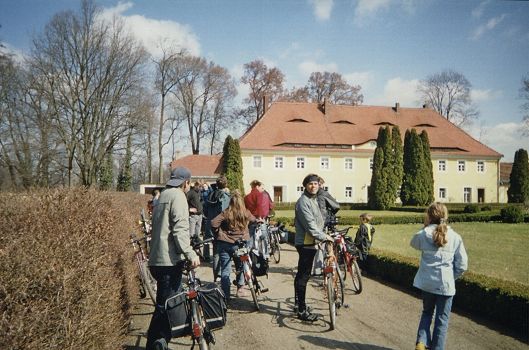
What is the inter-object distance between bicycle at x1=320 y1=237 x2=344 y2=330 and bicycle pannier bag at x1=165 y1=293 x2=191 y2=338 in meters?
2.28

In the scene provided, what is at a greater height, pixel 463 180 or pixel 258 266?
pixel 463 180

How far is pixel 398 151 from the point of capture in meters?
38.5

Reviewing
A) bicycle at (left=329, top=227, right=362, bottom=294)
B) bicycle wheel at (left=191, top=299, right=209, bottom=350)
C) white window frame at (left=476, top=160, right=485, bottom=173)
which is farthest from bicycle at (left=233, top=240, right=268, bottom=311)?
white window frame at (left=476, top=160, right=485, bottom=173)

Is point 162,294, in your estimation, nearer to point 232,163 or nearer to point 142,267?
point 142,267

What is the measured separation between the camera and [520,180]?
40344 mm

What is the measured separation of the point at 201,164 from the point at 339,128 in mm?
17221

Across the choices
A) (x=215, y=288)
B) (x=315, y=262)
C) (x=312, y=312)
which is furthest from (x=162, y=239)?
(x=312, y=312)

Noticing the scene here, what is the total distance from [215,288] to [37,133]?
26.4 metres

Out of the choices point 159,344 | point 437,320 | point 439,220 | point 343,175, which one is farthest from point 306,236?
point 343,175

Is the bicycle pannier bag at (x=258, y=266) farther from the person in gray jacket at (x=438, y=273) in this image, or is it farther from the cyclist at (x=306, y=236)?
the person in gray jacket at (x=438, y=273)

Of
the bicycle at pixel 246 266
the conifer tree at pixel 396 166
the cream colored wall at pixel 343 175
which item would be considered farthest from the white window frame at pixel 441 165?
the bicycle at pixel 246 266

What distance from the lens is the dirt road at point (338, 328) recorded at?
5.01 metres

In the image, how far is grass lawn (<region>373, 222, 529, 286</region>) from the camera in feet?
32.9

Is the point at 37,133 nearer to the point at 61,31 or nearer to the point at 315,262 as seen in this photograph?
the point at 61,31
